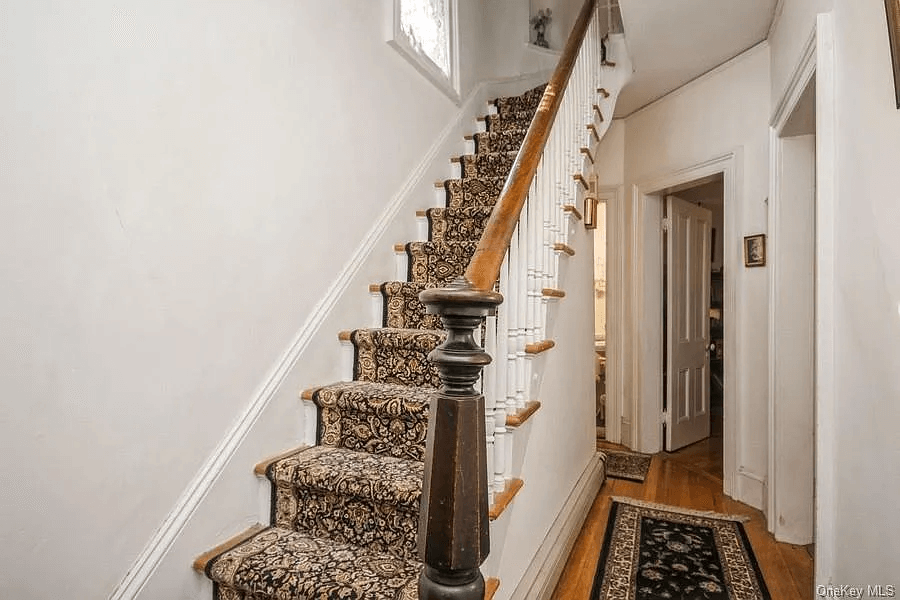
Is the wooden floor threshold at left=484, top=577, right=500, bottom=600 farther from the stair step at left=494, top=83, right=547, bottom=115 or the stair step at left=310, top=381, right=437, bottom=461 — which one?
the stair step at left=494, top=83, right=547, bottom=115

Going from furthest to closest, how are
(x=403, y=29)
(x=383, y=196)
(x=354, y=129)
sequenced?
(x=403, y=29), (x=383, y=196), (x=354, y=129)

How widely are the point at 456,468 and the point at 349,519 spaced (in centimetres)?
84

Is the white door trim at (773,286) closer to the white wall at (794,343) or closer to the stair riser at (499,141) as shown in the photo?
the white wall at (794,343)

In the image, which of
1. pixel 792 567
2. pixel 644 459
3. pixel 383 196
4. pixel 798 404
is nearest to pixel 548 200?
pixel 383 196

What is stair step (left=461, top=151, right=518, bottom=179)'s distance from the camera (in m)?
3.05

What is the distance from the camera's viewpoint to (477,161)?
10.4 ft

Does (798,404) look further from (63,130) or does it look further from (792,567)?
(63,130)

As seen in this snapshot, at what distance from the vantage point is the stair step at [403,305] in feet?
7.54

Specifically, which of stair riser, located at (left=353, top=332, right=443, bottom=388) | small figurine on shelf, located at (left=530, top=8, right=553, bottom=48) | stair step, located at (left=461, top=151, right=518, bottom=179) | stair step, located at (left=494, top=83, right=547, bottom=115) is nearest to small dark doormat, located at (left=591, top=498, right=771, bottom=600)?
stair riser, located at (left=353, top=332, right=443, bottom=388)

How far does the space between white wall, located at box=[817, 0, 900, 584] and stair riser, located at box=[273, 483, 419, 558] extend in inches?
49.5

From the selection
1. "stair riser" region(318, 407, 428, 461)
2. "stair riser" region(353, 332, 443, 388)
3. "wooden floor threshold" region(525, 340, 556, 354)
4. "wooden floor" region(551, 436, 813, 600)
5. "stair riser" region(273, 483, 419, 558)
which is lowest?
"wooden floor" region(551, 436, 813, 600)

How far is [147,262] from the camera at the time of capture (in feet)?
4.55

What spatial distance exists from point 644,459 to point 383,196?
277 centimetres

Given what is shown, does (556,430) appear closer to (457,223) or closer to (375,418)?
(375,418)
